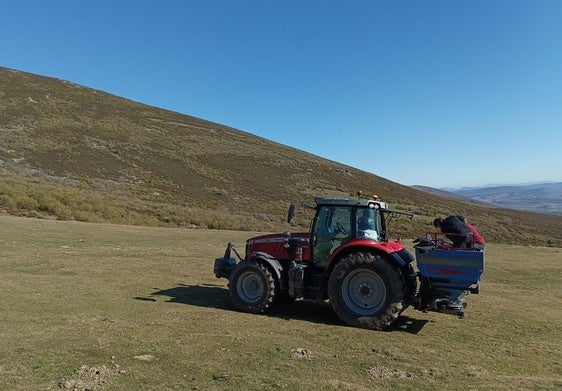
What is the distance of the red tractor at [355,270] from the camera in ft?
26.2

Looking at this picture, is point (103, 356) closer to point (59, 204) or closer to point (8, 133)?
point (59, 204)

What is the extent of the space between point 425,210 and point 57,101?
2209 inches

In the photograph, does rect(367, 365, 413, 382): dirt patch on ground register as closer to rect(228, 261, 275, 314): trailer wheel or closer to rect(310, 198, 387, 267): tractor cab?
rect(310, 198, 387, 267): tractor cab

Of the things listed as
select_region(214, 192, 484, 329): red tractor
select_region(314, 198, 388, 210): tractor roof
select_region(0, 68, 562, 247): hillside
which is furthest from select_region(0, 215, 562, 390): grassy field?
select_region(0, 68, 562, 247): hillside

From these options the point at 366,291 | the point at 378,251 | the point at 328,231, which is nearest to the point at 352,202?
the point at 328,231

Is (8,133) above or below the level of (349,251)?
above

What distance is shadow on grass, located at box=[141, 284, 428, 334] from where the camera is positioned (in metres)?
8.74

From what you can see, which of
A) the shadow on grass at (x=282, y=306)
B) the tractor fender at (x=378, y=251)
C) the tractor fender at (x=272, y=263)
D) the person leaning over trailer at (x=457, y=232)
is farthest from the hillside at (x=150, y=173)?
the tractor fender at (x=272, y=263)

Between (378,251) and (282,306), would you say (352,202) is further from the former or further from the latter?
(282,306)

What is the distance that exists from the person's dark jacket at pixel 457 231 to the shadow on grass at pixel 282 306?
1.78 meters

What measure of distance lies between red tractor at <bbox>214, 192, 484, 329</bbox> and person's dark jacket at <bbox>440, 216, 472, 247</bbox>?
32 cm

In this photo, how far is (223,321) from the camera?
8.23 metres

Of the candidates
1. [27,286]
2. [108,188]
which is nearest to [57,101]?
[108,188]

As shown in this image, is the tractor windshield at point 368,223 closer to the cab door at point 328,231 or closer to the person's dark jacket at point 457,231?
the cab door at point 328,231
